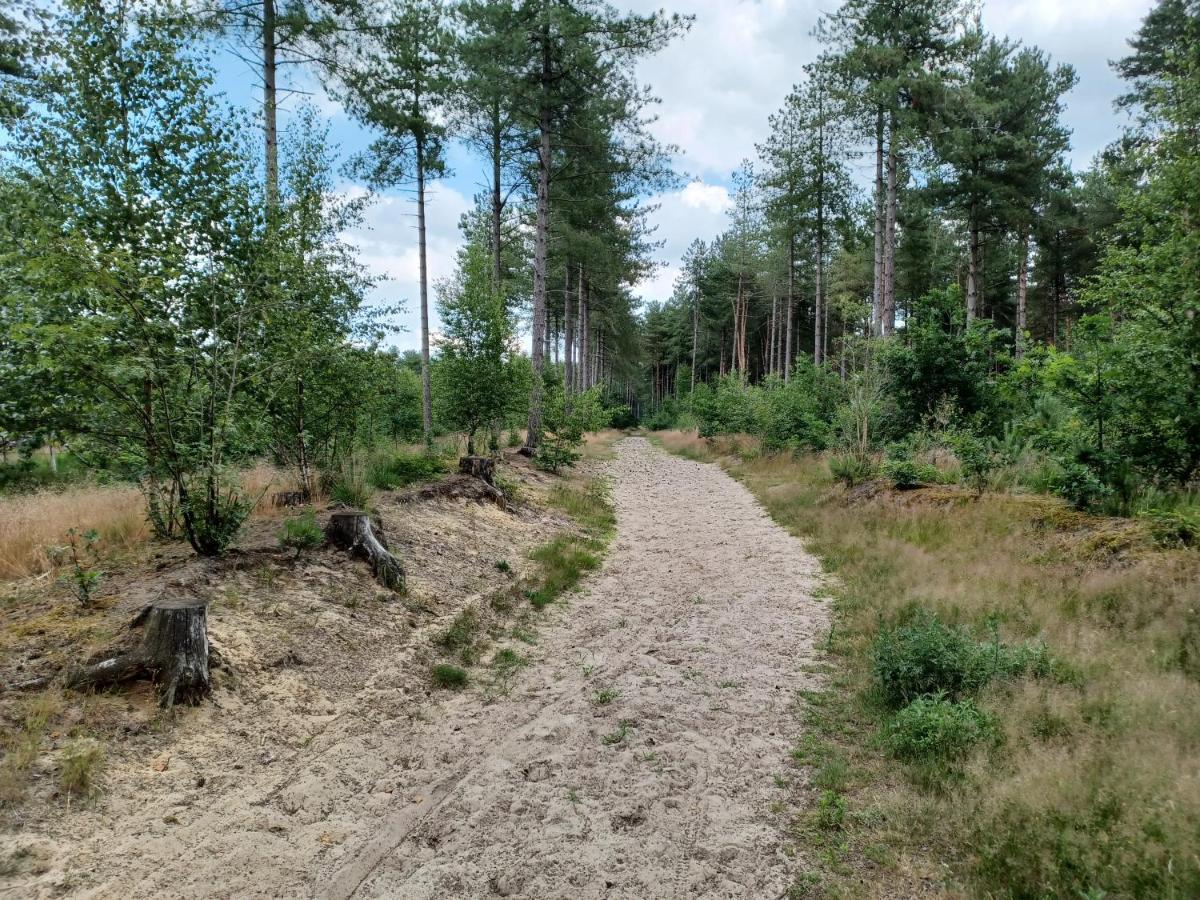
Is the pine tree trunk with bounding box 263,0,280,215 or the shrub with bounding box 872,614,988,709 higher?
the pine tree trunk with bounding box 263,0,280,215

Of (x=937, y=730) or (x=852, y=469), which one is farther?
(x=852, y=469)

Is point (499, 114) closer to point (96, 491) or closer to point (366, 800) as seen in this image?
point (96, 491)

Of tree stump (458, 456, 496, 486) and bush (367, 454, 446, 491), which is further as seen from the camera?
tree stump (458, 456, 496, 486)

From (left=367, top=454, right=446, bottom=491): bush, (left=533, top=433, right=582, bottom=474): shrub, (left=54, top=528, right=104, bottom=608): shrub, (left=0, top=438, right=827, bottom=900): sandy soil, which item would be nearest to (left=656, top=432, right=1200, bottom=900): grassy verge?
(left=0, top=438, right=827, bottom=900): sandy soil

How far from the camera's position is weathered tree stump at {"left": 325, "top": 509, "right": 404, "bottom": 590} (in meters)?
6.64

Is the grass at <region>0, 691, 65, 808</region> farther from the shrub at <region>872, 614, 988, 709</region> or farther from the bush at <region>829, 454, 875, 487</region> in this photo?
the bush at <region>829, 454, 875, 487</region>

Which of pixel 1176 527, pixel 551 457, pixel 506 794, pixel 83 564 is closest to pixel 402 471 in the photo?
pixel 83 564

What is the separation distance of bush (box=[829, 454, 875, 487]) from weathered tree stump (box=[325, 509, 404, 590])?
1022 centimetres

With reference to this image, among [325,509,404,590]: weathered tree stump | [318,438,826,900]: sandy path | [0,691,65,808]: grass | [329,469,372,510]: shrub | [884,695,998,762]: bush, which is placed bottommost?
[318,438,826,900]: sandy path

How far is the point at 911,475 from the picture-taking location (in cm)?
1140

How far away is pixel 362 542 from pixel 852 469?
35.1 feet

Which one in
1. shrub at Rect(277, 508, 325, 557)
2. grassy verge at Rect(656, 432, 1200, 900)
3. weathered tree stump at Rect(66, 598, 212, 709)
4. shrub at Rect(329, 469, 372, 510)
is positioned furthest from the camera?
shrub at Rect(329, 469, 372, 510)

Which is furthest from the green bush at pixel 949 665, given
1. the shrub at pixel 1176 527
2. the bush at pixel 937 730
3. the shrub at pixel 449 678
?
the shrub at pixel 449 678

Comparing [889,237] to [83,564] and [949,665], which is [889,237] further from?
[83,564]
